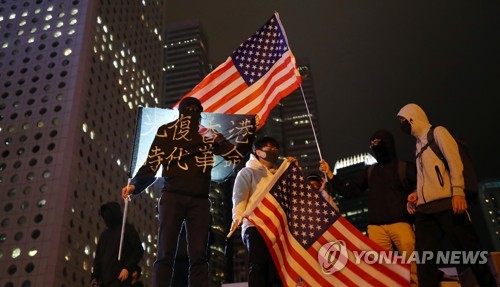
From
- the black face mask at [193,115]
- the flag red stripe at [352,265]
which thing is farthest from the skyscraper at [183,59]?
the flag red stripe at [352,265]

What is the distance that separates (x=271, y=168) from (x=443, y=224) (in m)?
2.26

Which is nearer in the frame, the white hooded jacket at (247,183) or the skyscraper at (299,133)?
the white hooded jacket at (247,183)

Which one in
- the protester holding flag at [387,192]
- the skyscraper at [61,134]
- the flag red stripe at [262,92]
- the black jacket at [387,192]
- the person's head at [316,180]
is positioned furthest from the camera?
the skyscraper at [61,134]

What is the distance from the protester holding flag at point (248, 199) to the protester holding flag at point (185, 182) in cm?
27

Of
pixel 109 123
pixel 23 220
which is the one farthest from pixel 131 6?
pixel 23 220

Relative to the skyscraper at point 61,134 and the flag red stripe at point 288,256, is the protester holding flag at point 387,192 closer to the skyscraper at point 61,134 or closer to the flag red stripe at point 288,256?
the flag red stripe at point 288,256

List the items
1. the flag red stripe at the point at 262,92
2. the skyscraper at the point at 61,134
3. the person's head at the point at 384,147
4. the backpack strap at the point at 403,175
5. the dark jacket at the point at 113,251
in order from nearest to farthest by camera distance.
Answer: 1. the backpack strap at the point at 403,175
2. the person's head at the point at 384,147
3. the dark jacket at the point at 113,251
4. the flag red stripe at the point at 262,92
5. the skyscraper at the point at 61,134

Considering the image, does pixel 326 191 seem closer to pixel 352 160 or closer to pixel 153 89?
pixel 153 89

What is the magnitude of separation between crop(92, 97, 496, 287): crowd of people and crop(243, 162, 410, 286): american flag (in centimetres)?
15

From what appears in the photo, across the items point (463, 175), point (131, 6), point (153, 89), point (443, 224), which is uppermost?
Answer: point (131, 6)

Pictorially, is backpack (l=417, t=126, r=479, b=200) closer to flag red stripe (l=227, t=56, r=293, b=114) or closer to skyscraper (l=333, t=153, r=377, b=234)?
flag red stripe (l=227, t=56, r=293, b=114)

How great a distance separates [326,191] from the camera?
7480 millimetres

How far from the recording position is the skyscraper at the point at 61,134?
4947cm

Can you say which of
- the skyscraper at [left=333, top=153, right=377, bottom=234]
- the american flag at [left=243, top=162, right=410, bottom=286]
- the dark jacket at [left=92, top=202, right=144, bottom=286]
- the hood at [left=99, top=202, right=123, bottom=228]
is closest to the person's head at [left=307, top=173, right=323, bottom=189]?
the american flag at [left=243, top=162, right=410, bottom=286]
